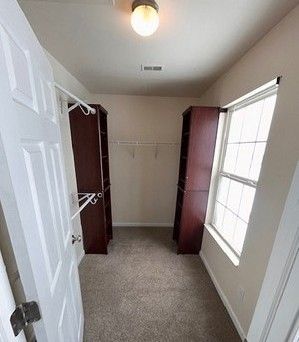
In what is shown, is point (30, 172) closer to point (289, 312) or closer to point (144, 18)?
point (144, 18)

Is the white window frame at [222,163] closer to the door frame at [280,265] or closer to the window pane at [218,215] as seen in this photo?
the window pane at [218,215]

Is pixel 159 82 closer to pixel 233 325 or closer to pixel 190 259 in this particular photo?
pixel 190 259

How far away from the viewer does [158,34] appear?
4.11 ft

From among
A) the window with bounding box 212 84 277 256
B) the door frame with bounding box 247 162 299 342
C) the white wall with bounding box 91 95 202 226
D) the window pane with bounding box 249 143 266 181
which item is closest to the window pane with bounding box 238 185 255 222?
the window with bounding box 212 84 277 256

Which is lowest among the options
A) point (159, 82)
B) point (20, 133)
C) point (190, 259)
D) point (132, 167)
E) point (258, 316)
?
point (190, 259)

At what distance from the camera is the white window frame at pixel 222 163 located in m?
1.35

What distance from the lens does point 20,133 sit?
1.69 ft

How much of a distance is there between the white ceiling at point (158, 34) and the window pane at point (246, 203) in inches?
48.2

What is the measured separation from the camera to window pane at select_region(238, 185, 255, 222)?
1.51 meters

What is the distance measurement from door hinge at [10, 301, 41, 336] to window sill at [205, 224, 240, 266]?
61.8 inches

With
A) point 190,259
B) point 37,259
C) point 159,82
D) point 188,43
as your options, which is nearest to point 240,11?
point 188,43

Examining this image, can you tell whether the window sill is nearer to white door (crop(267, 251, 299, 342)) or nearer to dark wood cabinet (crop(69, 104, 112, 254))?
white door (crop(267, 251, 299, 342))

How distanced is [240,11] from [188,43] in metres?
0.42

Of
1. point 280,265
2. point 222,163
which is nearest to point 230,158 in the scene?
point 222,163
